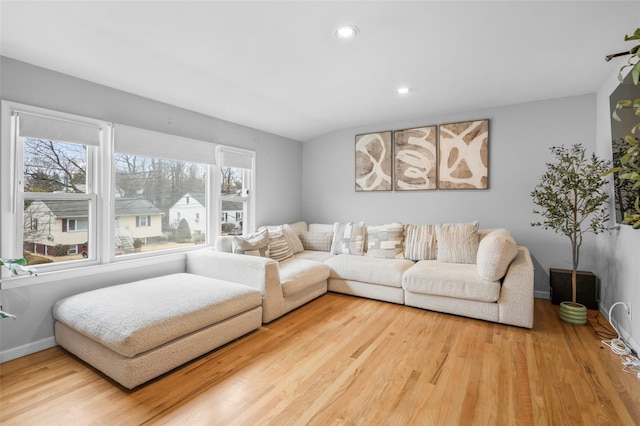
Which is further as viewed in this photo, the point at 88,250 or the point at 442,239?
the point at 442,239

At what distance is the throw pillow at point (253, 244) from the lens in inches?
133

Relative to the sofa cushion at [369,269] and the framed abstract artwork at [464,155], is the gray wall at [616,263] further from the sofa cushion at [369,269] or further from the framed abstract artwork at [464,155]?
the sofa cushion at [369,269]

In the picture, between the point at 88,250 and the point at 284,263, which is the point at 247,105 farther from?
the point at 88,250

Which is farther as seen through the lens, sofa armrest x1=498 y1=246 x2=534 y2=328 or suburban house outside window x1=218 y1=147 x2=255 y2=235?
suburban house outside window x1=218 y1=147 x2=255 y2=235

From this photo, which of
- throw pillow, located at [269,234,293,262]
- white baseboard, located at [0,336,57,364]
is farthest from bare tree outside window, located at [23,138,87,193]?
throw pillow, located at [269,234,293,262]

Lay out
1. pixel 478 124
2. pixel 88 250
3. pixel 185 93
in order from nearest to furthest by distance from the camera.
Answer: pixel 88 250 → pixel 185 93 → pixel 478 124

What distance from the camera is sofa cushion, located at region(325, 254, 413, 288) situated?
3.47 metres

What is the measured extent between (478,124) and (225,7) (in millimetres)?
3283

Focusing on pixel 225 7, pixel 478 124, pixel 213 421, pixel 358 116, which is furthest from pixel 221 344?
pixel 478 124

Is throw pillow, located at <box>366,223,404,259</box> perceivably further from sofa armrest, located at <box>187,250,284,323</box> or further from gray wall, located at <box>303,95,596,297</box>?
sofa armrest, located at <box>187,250,284,323</box>

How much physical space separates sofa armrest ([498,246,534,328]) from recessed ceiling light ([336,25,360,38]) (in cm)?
250

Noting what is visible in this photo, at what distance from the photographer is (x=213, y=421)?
1632 millimetres

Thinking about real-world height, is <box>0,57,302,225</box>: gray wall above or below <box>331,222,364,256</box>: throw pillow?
above

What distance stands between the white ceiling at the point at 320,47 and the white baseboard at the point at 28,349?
2162mm
